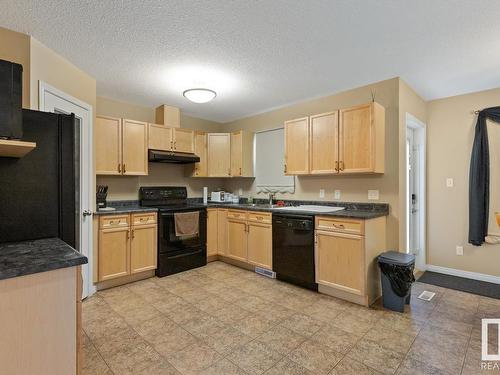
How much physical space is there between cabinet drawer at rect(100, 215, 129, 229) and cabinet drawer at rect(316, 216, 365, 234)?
2380 millimetres

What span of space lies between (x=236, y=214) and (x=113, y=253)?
1741 millimetres

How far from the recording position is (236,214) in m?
4.09

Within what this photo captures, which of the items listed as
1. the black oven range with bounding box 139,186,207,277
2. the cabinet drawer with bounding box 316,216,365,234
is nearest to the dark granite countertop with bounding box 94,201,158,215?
the black oven range with bounding box 139,186,207,277

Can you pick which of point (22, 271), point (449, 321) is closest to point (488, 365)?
point (449, 321)

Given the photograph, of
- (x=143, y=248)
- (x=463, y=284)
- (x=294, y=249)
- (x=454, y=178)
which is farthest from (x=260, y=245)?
(x=454, y=178)

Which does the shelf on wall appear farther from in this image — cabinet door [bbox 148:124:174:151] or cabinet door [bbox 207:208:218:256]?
cabinet door [bbox 207:208:218:256]

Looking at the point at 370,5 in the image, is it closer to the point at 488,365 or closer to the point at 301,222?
the point at 301,222

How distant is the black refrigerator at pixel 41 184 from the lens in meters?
1.54

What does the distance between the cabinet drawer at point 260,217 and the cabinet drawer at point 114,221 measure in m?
1.66

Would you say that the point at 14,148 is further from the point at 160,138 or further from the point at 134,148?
the point at 160,138

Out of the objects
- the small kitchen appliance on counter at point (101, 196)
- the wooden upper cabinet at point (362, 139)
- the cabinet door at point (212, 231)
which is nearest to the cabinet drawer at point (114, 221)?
the small kitchen appliance on counter at point (101, 196)

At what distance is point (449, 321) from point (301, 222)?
164 cm

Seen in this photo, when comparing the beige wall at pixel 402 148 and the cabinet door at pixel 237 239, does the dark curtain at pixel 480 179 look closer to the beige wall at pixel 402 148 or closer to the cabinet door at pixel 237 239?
the beige wall at pixel 402 148

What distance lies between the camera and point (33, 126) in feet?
5.24
